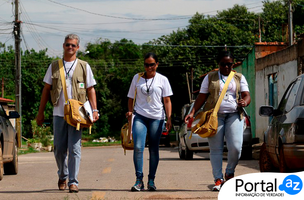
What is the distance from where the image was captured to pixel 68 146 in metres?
8.70

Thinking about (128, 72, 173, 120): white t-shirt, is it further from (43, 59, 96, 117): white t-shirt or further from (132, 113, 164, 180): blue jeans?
(43, 59, 96, 117): white t-shirt

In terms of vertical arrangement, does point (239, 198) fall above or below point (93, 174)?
above

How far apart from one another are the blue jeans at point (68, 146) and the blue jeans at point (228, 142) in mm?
1841

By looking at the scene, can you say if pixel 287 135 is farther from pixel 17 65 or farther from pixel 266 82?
pixel 17 65

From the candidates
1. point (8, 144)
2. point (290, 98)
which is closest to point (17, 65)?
point (8, 144)

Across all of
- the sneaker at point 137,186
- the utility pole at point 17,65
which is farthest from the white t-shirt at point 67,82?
the utility pole at point 17,65

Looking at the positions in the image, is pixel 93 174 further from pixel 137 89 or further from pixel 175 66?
pixel 175 66

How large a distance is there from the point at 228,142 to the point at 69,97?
89.6 inches

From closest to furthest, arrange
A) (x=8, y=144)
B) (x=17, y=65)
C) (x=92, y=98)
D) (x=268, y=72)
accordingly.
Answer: (x=92, y=98) < (x=8, y=144) < (x=268, y=72) < (x=17, y=65)

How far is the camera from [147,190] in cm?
887

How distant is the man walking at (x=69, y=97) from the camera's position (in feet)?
28.3

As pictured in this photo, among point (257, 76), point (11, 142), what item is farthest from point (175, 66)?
point (11, 142)

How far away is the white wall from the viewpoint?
2202 cm

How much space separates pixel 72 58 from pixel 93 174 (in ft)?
14.3
